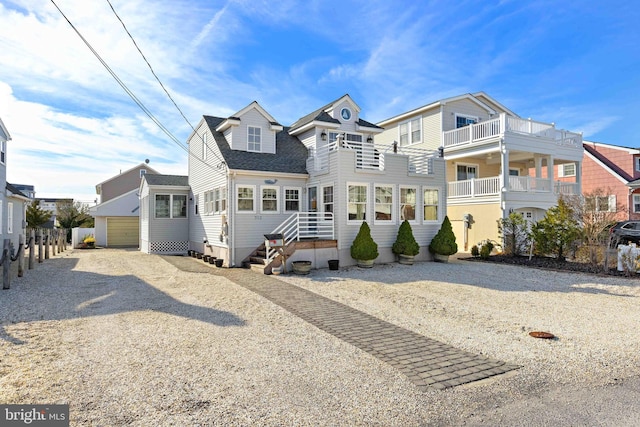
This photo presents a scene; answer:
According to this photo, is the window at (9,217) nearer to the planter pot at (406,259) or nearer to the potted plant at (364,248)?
the potted plant at (364,248)

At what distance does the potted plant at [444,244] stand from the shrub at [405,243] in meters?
1.13

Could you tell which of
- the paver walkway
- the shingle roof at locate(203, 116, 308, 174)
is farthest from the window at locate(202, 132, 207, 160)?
the paver walkway

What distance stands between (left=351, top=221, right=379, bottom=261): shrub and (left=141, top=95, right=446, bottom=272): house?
54 centimetres

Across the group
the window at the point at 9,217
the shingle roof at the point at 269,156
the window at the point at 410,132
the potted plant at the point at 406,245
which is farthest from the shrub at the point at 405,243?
the window at the point at 9,217

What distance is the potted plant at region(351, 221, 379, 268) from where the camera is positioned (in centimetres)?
1459

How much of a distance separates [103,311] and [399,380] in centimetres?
655

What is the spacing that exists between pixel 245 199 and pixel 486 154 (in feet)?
48.4

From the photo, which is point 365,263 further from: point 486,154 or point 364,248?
point 486,154

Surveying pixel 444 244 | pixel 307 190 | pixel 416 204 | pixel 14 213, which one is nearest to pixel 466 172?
pixel 416 204

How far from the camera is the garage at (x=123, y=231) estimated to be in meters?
29.6

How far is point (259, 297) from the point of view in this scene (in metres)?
9.45

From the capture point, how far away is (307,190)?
56.5ft

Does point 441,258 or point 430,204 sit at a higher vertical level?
point 430,204

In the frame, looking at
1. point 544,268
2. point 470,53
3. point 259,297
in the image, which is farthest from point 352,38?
point 544,268
